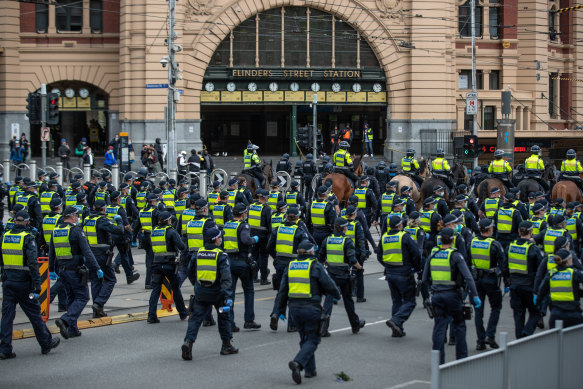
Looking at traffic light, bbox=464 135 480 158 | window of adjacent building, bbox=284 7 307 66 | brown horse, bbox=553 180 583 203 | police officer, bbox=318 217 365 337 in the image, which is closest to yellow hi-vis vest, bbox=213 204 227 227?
police officer, bbox=318 217 365 337

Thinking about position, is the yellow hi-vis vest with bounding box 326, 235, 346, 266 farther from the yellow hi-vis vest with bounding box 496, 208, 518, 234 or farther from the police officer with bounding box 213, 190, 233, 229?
the police officer with bounding box 213, 190, 233, 229

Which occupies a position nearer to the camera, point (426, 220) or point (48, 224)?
point (48, 224)

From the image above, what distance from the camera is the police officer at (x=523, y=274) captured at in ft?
44.6

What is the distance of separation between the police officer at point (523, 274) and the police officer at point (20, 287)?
6.76 meters

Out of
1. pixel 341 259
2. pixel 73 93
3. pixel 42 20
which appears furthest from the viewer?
pixel 73 93

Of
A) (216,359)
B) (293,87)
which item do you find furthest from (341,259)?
(293,87)

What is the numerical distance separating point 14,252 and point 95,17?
112 feet

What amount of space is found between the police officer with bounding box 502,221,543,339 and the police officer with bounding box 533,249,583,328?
103 cm

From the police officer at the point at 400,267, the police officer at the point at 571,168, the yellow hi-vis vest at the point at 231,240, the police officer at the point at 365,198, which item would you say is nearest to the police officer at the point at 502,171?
the police officer at the point at 571,168

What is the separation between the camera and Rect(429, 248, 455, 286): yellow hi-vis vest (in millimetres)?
12641

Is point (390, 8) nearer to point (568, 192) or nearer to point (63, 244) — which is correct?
point (568, 192)

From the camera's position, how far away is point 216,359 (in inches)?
528

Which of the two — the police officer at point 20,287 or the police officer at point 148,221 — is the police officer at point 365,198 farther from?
the police officer at point 20,287

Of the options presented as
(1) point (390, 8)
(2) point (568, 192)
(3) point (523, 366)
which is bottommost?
(3) point (523, 366)
